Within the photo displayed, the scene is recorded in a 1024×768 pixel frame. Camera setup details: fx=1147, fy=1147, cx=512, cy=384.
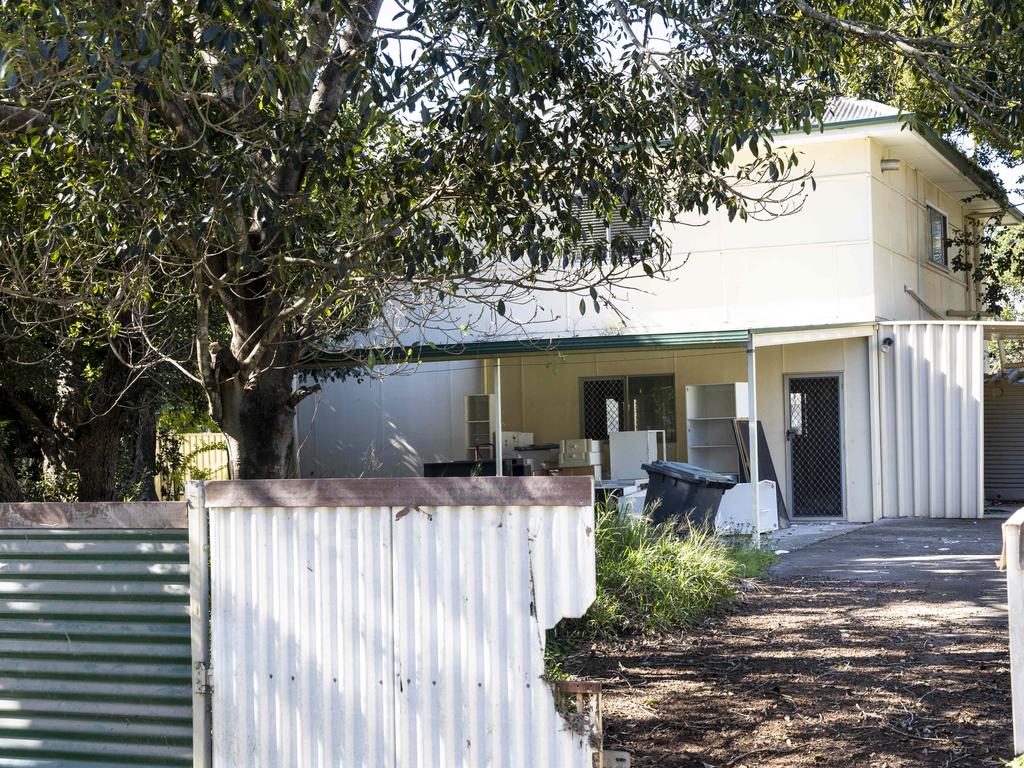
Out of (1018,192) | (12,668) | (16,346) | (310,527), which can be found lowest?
(12,668)

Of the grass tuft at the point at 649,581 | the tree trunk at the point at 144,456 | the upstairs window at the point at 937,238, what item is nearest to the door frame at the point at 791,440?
the upstairs window at the point at 937,238

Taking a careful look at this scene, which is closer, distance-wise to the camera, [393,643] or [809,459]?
[393,643]

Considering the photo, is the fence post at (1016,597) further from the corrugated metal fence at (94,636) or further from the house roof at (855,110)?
the house roof at (855,110)

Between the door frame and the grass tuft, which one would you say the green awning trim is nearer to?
the door frame

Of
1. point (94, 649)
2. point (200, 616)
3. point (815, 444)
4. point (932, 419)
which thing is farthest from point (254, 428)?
point (932, 419)

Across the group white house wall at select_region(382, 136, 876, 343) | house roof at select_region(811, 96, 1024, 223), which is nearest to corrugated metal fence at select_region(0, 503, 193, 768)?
house roof at select_region(811, 96, 1024, 223)

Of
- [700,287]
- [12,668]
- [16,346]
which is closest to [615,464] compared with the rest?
[700,287]

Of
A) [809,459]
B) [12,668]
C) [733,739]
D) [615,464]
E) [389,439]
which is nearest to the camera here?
[12,668]

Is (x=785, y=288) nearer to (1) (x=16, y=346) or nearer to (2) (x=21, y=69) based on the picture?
(1) (x=16, y=346)

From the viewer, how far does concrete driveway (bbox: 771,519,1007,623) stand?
9.83m

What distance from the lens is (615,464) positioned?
1731 cm

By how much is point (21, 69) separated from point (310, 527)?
3.51 metres

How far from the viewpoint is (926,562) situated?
→ 40.9ft

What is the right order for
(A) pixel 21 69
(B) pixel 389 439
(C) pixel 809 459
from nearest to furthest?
(A) pixel 21 69
(C) pixel 809 459
(B) pixel 389 439
